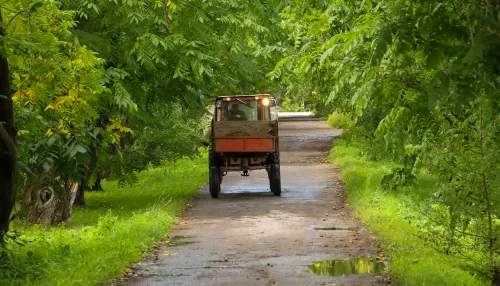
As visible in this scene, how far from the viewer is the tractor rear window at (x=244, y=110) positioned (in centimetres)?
2522

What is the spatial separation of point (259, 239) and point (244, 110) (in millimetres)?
9783

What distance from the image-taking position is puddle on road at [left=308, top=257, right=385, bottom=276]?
1245 cm

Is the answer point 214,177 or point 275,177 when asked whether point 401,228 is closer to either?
point 275,177

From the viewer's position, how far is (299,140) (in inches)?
2064

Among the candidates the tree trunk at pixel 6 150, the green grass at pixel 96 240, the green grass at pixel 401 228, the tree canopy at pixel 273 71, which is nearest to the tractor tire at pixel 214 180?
the green grass at pixel 96 240

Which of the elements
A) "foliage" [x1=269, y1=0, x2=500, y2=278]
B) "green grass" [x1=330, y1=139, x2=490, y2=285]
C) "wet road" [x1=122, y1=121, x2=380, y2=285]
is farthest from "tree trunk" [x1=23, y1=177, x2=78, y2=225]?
"green grass" [x1=330, y1=139, x2=490, y2=285]

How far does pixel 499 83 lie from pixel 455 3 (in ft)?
3.43

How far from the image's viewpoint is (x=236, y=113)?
2531 centimetres

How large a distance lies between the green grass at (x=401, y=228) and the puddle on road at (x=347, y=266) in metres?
0.26

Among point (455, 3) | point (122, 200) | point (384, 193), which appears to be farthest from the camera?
point (122, 200)

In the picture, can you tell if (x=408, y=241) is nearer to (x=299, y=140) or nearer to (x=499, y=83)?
(x=499, y=83)

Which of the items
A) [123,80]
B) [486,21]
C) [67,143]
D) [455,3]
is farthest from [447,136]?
[123,80]

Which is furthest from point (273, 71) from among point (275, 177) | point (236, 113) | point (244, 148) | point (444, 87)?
point (444, 87)

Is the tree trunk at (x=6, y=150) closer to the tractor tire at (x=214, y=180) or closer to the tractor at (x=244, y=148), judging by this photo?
the tractor tire at (x=214, y=180)
